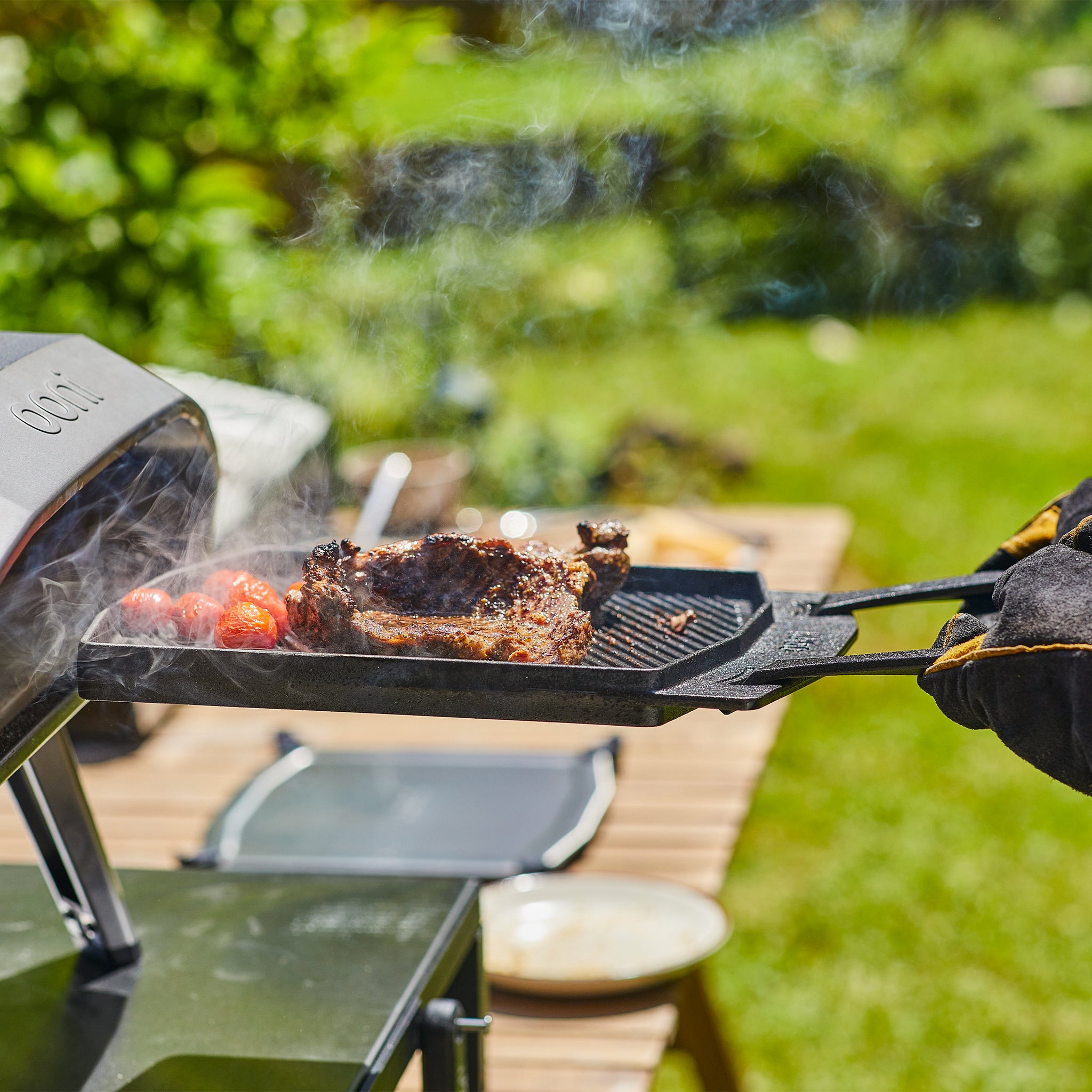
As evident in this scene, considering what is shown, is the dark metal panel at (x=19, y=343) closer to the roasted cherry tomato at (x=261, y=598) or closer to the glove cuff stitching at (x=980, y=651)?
the roasted cherry tomato at (x=261, y=598)

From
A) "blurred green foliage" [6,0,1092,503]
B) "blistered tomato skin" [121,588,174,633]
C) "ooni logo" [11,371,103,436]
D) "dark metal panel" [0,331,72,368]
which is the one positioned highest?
"dark metal panel" [0,331,72,368]

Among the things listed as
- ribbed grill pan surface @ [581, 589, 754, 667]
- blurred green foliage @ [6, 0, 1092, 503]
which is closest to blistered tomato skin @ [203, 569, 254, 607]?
ribbed grill pan surface @ [581, 589, 754, 667]

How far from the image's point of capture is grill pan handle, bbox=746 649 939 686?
3.56 feet

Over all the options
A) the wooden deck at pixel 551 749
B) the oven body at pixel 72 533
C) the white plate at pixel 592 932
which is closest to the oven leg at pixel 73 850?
the oven body at pixel 72 533

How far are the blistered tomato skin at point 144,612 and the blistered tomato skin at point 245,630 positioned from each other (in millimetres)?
68

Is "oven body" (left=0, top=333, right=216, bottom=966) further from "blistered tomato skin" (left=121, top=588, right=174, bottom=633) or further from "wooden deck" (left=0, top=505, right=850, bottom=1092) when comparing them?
"wooden deck" (left=0, top=505, right=850, bottom=1092)

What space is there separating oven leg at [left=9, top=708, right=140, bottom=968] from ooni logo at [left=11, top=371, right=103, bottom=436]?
44 cm

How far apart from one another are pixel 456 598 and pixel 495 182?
12.0ft

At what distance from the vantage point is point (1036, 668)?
991 mm

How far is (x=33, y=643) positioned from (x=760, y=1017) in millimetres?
2641

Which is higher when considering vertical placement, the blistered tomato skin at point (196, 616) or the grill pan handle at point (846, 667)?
the blistered tomato skin at point (196, 616)

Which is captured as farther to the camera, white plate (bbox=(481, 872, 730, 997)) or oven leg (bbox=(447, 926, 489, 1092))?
A: white plate (bbox=(481, 872, 730, 997))

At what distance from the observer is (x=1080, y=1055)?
3111 mm

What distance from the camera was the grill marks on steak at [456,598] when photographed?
121 centimetres
